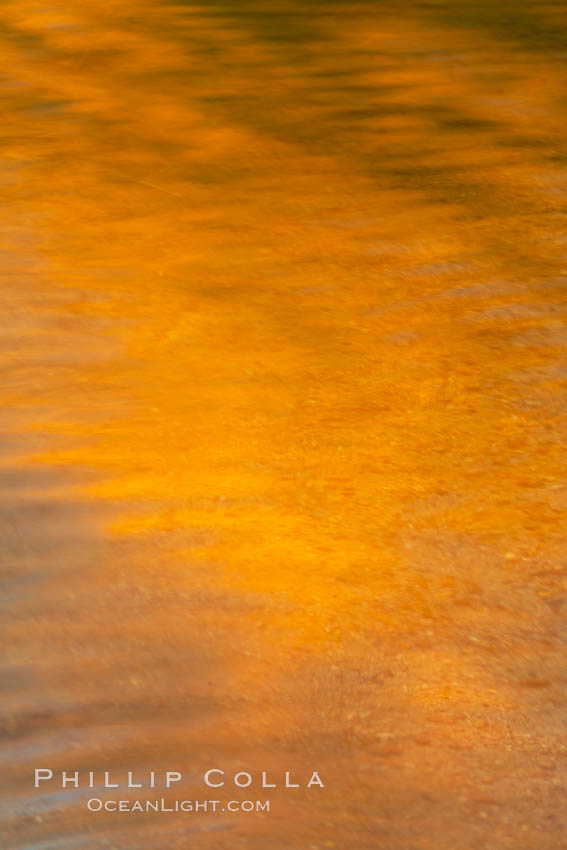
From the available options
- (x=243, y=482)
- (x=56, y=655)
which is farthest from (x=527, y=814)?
(x=243, y=482)

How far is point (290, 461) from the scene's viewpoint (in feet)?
5.47

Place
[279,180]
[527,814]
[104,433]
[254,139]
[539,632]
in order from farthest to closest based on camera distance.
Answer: [254,139], [279,180], [104,433], [539,632], [527,814]

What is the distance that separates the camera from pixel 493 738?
118 cm

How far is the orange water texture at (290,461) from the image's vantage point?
1.16m

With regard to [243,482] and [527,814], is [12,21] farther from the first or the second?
[527,814]

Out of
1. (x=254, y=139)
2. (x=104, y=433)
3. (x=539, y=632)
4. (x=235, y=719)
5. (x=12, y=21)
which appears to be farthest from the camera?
(x=12, y=21)

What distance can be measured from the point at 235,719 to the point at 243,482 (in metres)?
0.45

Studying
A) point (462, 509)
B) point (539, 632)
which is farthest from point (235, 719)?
point (462, 509)

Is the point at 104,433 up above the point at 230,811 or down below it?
above

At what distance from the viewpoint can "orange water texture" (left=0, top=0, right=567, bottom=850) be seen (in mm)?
1164

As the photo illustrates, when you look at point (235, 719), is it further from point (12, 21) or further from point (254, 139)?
point (12, 21)

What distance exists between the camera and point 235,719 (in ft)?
3.99

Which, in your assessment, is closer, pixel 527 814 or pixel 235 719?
pixel 527 814

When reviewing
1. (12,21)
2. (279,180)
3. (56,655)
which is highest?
(12,21)
